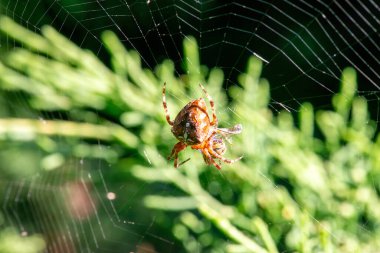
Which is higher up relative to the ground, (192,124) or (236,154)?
(192,124)

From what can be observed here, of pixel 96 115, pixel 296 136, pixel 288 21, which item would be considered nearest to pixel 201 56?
pixel 288 21

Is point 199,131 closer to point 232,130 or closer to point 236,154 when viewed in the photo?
point 232,130

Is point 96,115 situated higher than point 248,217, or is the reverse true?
point 96,115

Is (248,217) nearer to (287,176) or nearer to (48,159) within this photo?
(287,176)

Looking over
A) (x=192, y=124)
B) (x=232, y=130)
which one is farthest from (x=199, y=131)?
(x=232, y=130)

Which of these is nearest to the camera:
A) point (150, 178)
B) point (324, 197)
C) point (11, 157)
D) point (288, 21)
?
point (324, 197)

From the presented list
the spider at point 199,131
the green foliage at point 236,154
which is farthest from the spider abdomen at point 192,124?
the green foliage at point 236,154

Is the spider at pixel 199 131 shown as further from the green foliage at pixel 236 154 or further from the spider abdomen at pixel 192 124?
the green foliage at pixel 236 154
